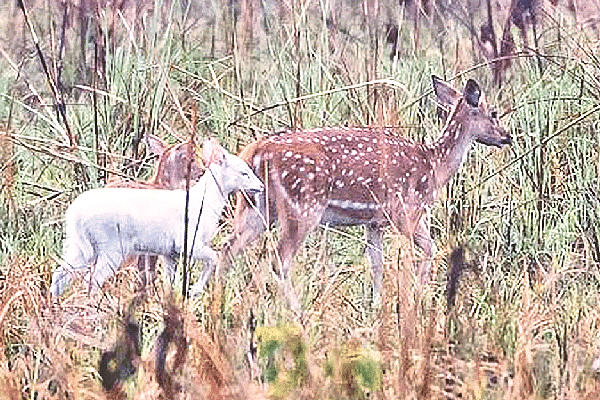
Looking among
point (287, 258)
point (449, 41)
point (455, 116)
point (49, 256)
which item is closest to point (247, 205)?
point (287, 258)

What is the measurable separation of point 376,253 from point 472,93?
23.5 inches

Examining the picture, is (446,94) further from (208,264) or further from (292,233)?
(208,264)

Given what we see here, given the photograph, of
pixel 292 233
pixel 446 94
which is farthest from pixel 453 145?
pixel 292 233

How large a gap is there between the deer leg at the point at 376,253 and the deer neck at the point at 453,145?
33 cm

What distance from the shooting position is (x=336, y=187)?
170 inches

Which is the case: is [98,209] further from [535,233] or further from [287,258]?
[535,233]

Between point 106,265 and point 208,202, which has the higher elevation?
point 208,202

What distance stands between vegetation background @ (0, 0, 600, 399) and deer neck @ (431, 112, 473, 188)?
102 millimetres

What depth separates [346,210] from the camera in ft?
14.1

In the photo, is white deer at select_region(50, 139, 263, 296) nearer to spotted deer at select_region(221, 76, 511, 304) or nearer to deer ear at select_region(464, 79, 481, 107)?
spotted deer at select_region(221, 76, 511, 304)

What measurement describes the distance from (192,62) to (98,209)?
194 centimetres

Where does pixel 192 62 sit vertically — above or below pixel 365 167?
above

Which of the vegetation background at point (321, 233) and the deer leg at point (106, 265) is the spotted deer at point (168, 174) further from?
the deer leg at point (106, 265)

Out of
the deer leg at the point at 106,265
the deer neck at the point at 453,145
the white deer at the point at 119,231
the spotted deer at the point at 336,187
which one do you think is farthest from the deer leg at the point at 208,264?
the deer neck at the point at 453,145
